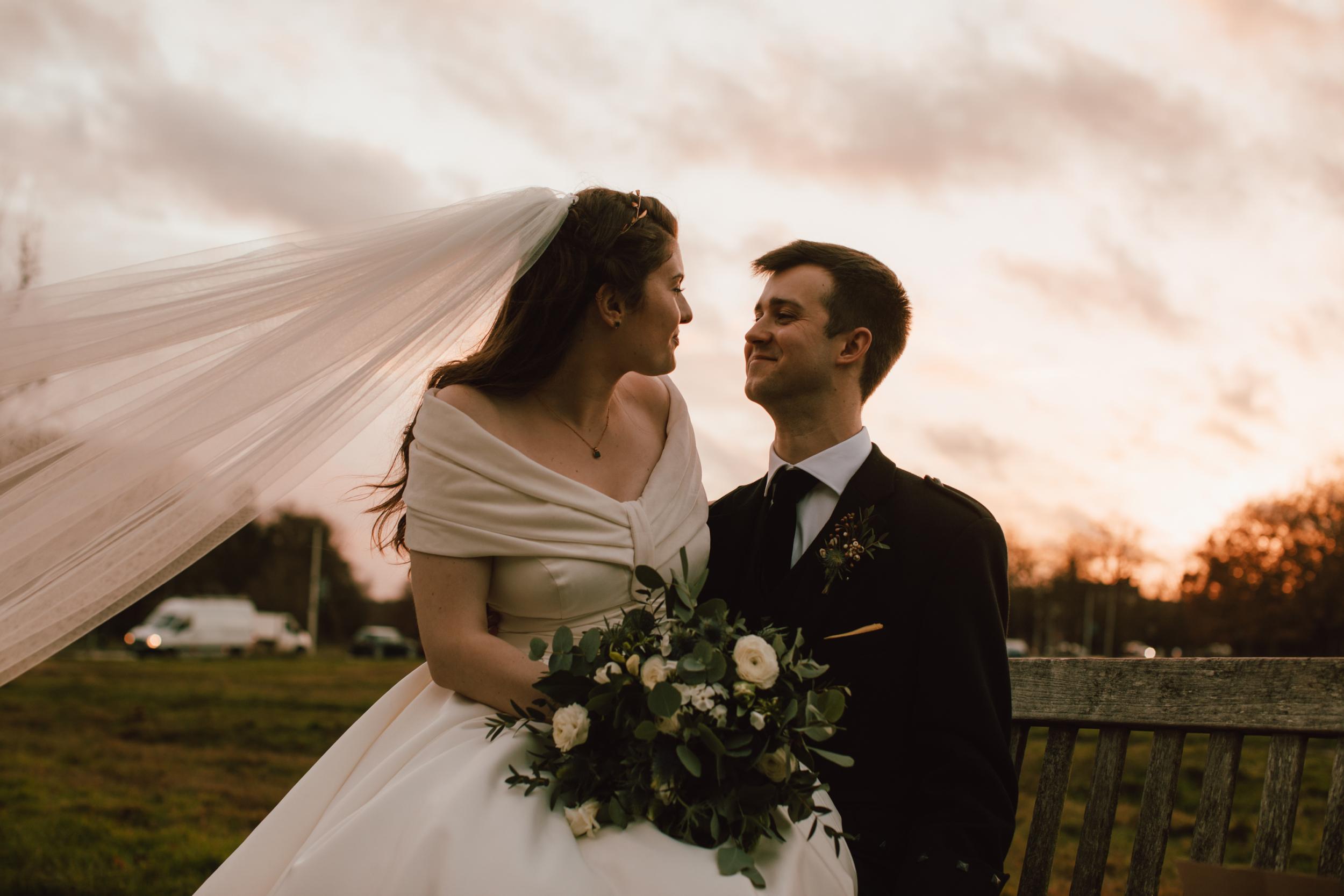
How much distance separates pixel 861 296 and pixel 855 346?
21 cm

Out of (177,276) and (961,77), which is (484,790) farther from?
(961,77)

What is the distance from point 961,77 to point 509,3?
3.81 meters

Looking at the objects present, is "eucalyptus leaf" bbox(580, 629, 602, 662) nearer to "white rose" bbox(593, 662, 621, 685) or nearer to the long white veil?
"white rose" bbox(593, 662, 621, 685)

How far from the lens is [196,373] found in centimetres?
330

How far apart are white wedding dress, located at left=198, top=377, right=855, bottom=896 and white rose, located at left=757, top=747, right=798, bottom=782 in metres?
0.20

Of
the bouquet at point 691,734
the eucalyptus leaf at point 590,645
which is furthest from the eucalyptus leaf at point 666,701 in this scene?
the eucalyptus leaf at point 590,645

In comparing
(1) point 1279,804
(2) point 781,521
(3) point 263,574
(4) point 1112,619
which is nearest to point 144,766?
(2) point 781,521

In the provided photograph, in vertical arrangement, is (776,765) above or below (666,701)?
below

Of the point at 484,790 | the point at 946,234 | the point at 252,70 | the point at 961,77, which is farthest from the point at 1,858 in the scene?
the point at 961,77

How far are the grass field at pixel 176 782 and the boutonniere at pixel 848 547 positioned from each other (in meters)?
4.46

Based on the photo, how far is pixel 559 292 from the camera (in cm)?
366

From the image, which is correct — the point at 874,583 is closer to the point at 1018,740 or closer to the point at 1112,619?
the point at 1018,740

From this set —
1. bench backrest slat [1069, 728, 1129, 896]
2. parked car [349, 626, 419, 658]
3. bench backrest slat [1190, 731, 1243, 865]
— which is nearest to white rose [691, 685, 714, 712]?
bench backrest slat [1069, 728, 1129, 896]

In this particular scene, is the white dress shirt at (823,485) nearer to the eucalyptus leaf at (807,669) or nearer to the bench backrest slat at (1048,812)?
the eucalyptus leaf at (807,669)
